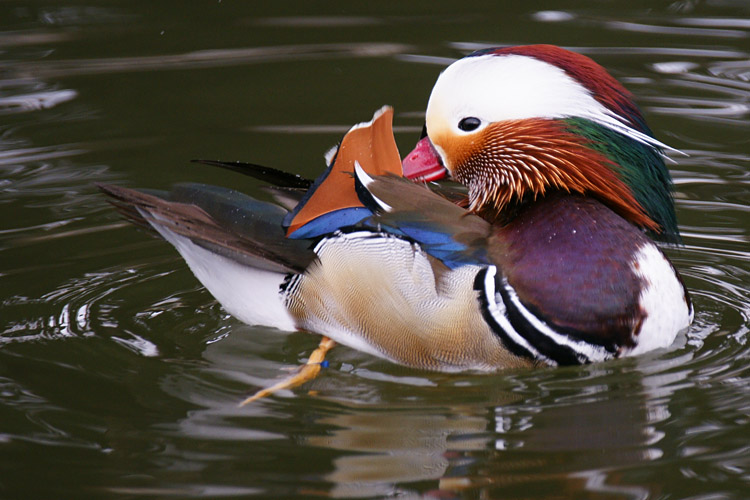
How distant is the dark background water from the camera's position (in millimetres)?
3363

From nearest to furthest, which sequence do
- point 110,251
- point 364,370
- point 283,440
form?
point 283,440 < point 364,370 < point 110,251

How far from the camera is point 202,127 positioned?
22.7 ft

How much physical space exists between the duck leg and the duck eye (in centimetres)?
97

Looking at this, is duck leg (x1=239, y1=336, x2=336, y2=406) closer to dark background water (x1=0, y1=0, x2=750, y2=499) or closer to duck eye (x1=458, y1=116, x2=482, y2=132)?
dark background water (x1=0, y1=0, x2=750, y2=499)

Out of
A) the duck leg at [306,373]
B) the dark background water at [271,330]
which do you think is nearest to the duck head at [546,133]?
the dark background water at [271,330]

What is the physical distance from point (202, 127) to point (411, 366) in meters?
3.32

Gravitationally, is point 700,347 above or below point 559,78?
below

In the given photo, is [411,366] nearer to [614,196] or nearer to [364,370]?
[364,370]

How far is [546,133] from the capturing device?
417 cm

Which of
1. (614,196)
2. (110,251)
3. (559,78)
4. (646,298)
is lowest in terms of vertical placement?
(110,251)

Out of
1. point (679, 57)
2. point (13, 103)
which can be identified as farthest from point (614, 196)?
point (13, 103)

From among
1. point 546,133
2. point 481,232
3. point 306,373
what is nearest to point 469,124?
point 546,133

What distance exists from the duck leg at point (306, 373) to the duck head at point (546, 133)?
0.81 metres

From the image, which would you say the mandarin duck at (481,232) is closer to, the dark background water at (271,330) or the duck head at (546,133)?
the duck head at (546,133)
